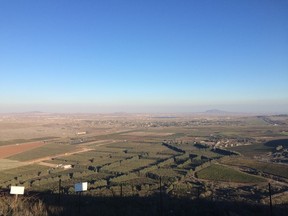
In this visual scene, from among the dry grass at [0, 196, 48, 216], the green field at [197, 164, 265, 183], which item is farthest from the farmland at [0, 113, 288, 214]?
the dry grass at [0, 196, 48, 216]

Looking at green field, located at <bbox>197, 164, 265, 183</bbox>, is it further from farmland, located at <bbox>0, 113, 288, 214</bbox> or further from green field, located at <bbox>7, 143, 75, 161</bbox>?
green field, located at <bbox>7, 143, 75, 161</bbox>

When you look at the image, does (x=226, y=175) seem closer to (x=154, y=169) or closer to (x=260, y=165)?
(x=260, y=165)

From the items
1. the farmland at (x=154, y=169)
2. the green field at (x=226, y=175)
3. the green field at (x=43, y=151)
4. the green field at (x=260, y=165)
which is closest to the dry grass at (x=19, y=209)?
the farmland at (x=154, y=169)

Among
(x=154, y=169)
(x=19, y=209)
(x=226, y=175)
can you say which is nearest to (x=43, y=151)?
(x=154, y=169)

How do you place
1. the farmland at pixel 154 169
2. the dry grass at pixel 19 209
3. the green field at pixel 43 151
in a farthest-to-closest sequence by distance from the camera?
the green field at pixel 43 151 < the farmland at pixel 154 169 < the dry grass at pixel 19 209

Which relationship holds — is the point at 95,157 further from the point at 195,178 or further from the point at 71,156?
the point at 195,178

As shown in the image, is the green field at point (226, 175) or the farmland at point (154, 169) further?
the green field at point (226, 175)

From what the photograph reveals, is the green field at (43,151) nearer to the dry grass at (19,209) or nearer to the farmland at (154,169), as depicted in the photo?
the farmland at (154,169)

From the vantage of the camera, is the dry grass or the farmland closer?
the dry grass

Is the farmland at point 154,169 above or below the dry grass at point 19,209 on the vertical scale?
below

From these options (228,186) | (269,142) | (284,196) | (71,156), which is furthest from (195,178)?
(269,142)
